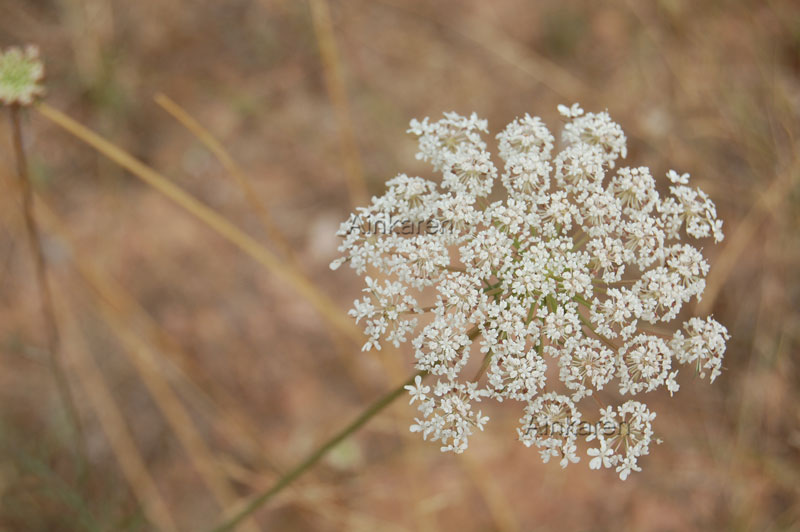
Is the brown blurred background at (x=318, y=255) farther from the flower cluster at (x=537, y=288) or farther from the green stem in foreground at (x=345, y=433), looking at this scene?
the flower cluster at (x=537, y=288)

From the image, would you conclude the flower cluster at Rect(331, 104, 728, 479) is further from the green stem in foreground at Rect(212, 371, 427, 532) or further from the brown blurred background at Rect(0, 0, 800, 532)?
the brown blurred background at Rect(0, 0, 800, 532)

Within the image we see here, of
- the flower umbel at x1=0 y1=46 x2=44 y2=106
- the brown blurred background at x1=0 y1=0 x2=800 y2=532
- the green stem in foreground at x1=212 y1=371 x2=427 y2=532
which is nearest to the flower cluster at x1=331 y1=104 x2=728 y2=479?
the green stem in foreground at x1=212 y1=371 x2=427 y2=532

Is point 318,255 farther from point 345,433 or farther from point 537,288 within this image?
point 537,288

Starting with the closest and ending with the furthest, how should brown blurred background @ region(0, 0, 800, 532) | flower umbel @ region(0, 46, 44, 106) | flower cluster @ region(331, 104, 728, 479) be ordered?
flower cluster @ region(331, 104, 728, 479)
flower umbel @ region(0, 46, 44, 106)
brown blurred background @ region(0, 0, 800, 532)

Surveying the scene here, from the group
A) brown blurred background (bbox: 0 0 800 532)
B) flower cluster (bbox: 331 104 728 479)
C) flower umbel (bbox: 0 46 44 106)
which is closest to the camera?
flower cluster (bbox: 331 104 728 479)

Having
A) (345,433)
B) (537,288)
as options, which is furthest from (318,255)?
(537,288)

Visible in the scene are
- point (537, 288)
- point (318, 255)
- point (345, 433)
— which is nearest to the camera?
point (537, 288)

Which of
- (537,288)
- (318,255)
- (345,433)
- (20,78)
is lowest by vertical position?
(345,433)
